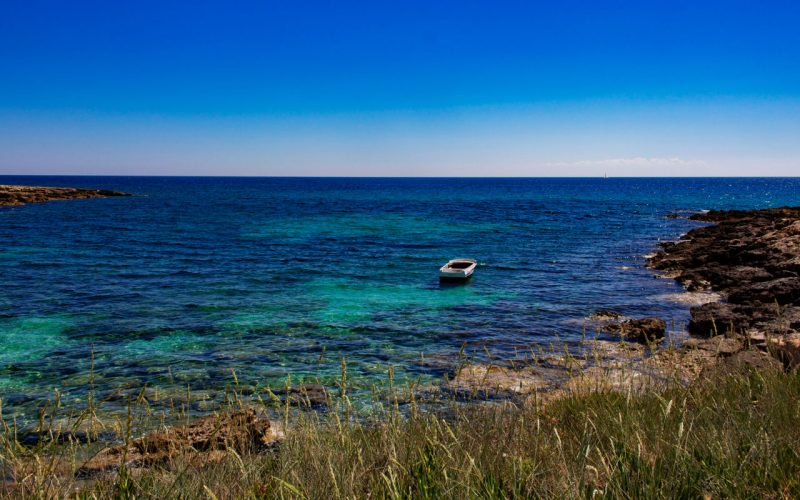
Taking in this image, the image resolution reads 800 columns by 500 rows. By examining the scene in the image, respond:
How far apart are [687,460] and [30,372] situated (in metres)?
15.2

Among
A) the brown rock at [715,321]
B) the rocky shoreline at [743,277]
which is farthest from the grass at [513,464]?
the brown rock at [715,321]

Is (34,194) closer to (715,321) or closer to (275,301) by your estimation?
(275,301)

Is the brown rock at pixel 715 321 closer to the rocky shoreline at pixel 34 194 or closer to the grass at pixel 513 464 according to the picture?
the grass at pixel 513 464

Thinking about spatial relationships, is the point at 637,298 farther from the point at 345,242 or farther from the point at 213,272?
the point at 345,242

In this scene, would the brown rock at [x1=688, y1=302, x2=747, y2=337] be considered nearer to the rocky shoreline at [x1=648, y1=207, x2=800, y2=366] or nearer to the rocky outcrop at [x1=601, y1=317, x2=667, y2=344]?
the rocky shoreline at [x1=648, y1=207, x2=800, y2=366]

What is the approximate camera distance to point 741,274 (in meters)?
24.9

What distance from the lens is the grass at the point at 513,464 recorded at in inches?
153

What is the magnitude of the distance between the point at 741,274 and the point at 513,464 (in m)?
25.9

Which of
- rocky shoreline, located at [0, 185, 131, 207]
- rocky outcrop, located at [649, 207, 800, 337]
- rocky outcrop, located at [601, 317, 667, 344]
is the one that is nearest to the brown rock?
rocky outcrop, located at [649, 207, 800, 337]

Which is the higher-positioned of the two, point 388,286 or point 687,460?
point 687,460

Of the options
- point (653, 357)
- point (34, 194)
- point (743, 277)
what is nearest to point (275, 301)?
point (653, 357)

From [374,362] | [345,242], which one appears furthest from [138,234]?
[374,362]

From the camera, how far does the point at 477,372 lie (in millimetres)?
13305

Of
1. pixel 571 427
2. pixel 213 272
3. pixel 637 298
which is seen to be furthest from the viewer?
pixel 213 272
